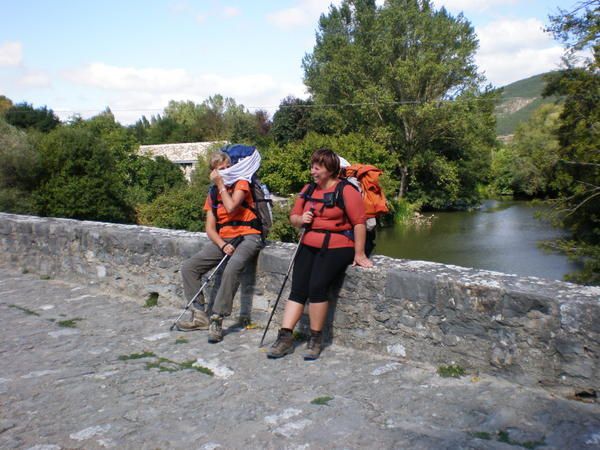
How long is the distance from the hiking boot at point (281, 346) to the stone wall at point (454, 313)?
1.31ft

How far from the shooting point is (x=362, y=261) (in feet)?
13.5

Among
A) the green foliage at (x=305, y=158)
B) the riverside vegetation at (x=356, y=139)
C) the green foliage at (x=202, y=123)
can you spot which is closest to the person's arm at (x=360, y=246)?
the riverside vegetation at (x=356, y=139)

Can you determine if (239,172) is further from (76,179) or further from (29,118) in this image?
(29,118)

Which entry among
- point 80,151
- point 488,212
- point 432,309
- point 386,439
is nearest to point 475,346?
point 432,309

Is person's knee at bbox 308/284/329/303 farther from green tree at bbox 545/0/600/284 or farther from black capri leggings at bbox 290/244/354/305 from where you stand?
green tree at bbox 545/0/600/284

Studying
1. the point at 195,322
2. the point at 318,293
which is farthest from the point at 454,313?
the point at 195,322

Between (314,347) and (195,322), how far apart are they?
1.26 meters

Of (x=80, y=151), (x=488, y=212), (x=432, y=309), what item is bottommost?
(x=488, y=212)

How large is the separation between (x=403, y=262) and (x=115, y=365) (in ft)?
7.13

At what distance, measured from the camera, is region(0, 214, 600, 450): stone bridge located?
290 cm

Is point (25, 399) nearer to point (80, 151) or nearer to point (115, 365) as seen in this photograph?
point (115, 365)

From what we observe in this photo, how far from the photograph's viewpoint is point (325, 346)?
169 inches

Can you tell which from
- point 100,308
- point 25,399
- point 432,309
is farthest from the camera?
point 100,308

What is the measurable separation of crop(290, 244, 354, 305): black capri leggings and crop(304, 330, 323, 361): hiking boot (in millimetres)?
249
